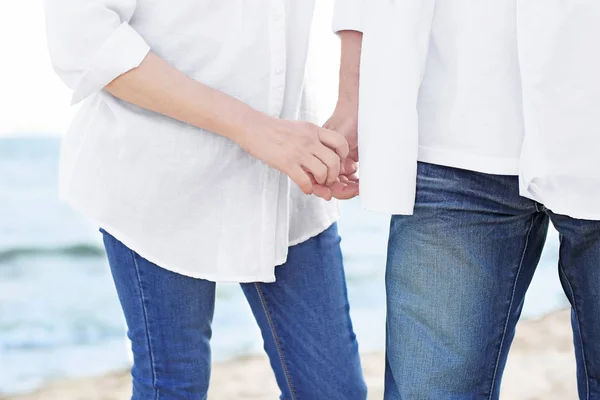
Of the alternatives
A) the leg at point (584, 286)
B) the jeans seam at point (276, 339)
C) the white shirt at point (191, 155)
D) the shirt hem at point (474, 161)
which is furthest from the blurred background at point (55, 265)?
the leg at point (584, 286)

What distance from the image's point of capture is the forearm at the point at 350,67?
1144 millimetres

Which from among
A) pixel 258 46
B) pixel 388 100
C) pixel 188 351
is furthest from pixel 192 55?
pixel 188 351

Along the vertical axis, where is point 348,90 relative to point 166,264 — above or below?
above

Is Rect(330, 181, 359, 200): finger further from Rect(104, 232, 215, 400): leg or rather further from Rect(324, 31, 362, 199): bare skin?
Rect(104, 232, 215, 400): leg

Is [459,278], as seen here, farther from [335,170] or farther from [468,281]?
[335,170]

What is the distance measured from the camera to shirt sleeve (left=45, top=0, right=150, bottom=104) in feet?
3.44

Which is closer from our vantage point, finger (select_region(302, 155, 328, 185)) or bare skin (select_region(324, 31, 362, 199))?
finger (select_region(302, 155, 328, 185))

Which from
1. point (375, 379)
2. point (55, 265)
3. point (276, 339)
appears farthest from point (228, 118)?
point (55, 265)

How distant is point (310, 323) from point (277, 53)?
47 centimetres

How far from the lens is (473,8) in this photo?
0.91m

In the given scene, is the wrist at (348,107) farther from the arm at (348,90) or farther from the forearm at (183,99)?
the forearm at (183,99)

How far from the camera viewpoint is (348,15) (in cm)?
111

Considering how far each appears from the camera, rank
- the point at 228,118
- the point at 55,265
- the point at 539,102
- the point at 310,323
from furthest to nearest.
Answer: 1. the point at 55,265
2. the point at 310,323
3. the point at 228,118
4. the point at 539,102

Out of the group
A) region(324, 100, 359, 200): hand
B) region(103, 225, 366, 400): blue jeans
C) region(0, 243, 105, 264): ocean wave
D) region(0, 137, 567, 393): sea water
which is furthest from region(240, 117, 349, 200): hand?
region(0, 243, 105, 264): ocean wave
